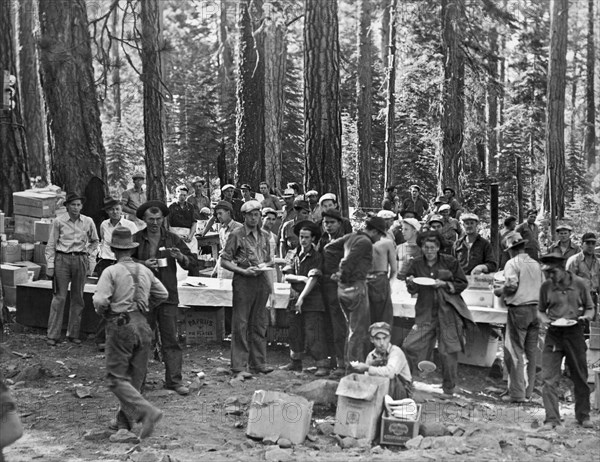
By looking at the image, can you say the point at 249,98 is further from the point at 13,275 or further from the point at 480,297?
the point at 480,297

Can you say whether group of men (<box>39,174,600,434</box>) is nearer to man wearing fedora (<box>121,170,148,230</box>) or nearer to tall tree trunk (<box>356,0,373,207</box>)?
man wearing fedora (<box>121,170,148,230</box>)

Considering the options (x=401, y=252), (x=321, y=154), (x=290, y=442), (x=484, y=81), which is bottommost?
(x=290, y=442)

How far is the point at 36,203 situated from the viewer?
53.9 ft

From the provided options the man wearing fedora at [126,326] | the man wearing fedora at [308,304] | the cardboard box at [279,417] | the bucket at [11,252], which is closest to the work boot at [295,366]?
the man wearing fedora at [308,304]

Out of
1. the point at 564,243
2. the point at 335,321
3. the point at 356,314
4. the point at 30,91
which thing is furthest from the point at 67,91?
the point at 30,91

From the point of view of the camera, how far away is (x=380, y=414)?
A: 9742mm

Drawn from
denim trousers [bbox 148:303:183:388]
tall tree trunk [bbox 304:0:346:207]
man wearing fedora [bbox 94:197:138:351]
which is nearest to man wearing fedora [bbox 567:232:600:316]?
tall tree trunk [bbox 304:0:346:207]

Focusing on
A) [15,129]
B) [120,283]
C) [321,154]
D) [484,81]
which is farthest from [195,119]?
[120,283]

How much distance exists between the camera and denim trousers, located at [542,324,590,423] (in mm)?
10281

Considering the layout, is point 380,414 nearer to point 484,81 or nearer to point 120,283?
point 120,283

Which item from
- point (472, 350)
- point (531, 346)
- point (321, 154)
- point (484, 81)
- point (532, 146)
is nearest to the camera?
point (531, 346)

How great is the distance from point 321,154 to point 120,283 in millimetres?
7257

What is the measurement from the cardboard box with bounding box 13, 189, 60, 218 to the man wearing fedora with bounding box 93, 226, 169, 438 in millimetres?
6970

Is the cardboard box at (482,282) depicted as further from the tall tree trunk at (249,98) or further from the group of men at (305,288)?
the tall tree trunk at (249,98)
